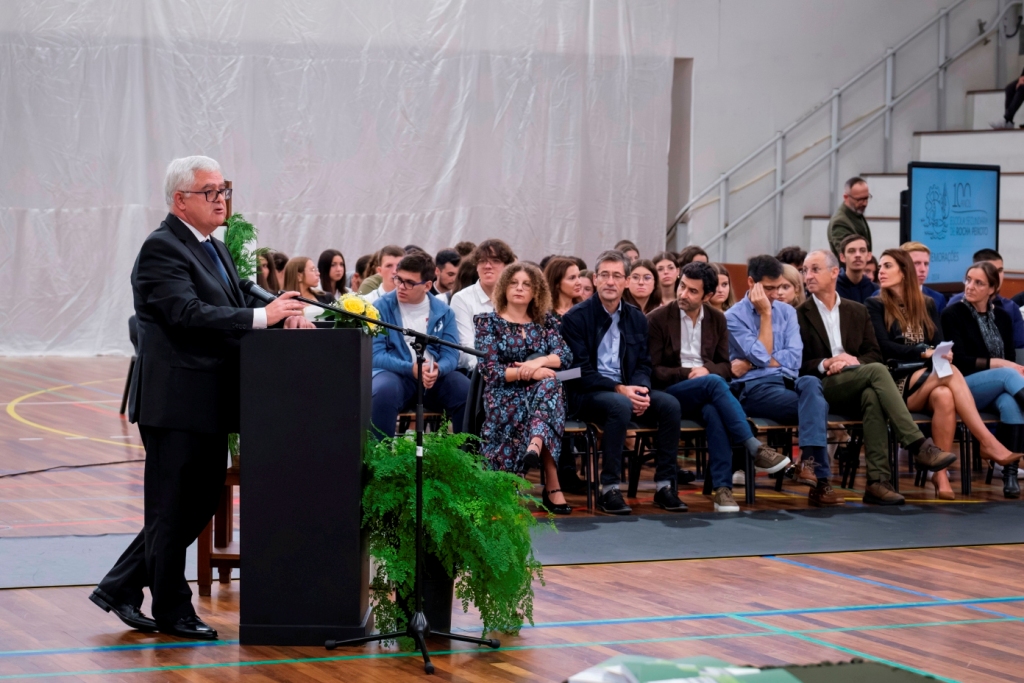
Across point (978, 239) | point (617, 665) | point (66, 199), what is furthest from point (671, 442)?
point (66, 199)

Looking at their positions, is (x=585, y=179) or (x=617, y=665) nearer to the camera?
(x=617, y=665)

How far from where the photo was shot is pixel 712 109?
14523mm

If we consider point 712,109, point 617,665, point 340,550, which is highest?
point 712,109

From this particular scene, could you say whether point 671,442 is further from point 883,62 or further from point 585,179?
point 883,62

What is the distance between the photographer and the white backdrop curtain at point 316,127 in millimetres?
13250

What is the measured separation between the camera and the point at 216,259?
4.27 metres

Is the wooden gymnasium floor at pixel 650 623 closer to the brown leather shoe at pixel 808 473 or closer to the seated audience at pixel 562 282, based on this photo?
the brown leather shoe at pixel 808 473

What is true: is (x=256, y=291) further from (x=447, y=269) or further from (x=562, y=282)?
(x=447, y=269)

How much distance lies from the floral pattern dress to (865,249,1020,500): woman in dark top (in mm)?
2339

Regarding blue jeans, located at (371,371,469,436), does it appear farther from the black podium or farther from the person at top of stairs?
the person at top of stairs

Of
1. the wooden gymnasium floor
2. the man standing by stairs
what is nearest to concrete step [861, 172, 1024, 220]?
the man standing by stairs

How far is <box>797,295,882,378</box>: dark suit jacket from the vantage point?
728 cm

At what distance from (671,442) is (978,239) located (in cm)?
434

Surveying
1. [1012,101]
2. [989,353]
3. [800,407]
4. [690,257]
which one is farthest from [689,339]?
[1012,101]
